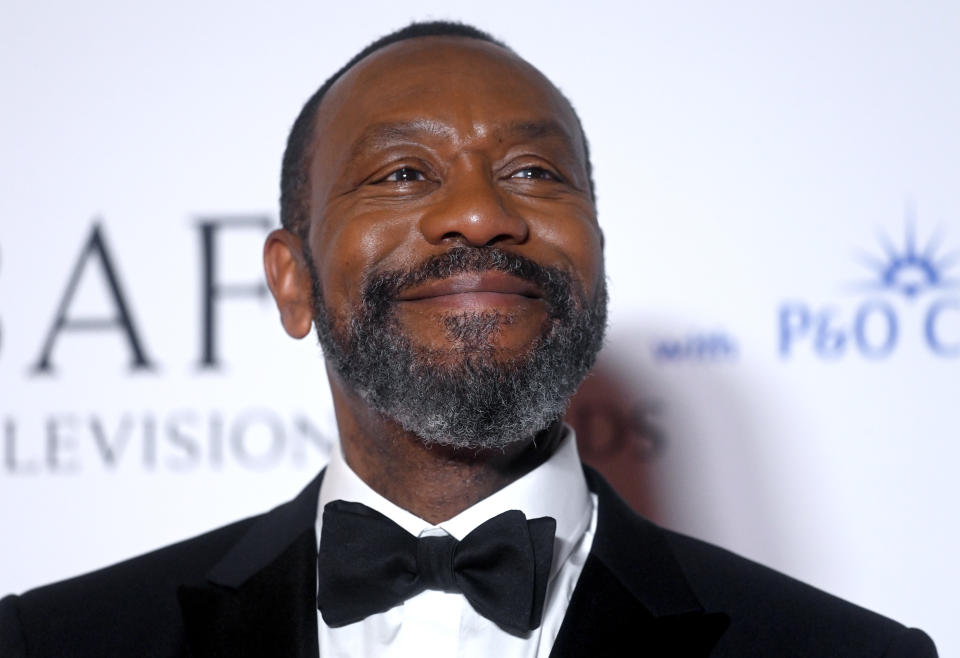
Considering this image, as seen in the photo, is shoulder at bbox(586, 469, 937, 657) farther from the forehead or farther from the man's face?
the forehead

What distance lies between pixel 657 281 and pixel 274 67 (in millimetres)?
738

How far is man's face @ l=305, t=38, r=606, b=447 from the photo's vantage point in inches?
52.5

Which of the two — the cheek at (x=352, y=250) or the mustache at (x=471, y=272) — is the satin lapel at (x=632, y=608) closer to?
the mustache at (x=471, y=272)

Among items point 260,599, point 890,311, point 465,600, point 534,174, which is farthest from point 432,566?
point 890,311

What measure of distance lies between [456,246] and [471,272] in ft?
0.11

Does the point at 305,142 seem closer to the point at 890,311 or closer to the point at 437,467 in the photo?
the point at 437,467

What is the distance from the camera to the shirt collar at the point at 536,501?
4.62 ft

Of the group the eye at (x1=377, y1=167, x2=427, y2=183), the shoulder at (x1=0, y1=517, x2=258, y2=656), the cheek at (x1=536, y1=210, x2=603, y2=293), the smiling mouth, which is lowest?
the shoulder at (x1=0, y1=517, x2=258, y2=656)

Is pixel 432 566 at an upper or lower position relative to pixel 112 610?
upper

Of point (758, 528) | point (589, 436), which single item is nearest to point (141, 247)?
point (589, 436)

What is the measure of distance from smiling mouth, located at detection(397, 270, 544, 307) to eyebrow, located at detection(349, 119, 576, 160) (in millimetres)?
189

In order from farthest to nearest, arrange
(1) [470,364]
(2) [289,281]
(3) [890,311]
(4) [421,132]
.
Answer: (3) [890,311] < (2) [289,281] < (4) [421,132] < (1) [470,364]

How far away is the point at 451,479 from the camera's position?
1437 millimetres

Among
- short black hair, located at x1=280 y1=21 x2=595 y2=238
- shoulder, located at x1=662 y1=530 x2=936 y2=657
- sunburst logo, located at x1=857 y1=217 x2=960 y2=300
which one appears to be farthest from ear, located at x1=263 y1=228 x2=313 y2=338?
sunburst logo, located at x1=857 y1=217 x2=960 y2=300
